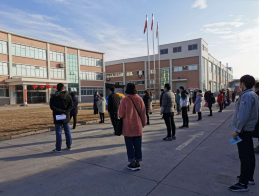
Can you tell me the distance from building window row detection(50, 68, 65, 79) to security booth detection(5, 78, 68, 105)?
2.70 meters

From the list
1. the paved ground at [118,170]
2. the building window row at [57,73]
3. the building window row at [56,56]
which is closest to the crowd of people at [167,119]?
the paved ground at [118,170]

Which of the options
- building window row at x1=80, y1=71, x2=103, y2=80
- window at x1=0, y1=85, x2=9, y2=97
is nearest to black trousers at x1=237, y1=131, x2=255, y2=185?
window at x1=0, y1=85, x2=9, y2=97

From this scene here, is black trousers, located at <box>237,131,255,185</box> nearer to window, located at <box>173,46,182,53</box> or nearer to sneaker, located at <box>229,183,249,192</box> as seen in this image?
sneaker, located at <box>229,183,249,192</box>

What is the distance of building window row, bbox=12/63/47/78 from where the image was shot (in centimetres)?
3322

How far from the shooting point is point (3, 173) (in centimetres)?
398

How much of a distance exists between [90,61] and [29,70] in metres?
15.6

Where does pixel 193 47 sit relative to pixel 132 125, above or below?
above

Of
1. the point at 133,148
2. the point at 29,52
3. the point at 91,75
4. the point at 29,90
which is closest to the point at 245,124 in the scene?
the point at 133,148

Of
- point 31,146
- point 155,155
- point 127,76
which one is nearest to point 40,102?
point 127,76

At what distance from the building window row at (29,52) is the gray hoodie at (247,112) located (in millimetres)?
37979

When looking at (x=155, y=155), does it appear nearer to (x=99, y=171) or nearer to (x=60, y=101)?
(x=99, y=171)

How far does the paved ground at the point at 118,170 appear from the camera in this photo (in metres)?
3.17

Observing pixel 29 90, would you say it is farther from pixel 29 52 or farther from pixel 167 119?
pixel 167 119

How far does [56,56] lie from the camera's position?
131 feet
